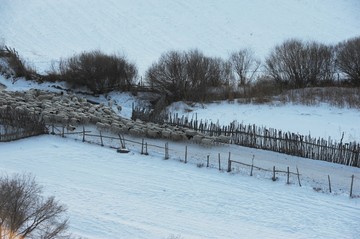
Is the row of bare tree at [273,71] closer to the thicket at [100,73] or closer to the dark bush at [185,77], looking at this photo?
the dark bush at [185,77]

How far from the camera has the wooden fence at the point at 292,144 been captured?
72.7 feet

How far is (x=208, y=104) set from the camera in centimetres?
3441

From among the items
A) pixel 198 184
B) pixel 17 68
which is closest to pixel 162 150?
pixel 198 184

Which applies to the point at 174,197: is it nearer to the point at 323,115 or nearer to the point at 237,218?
the point at 237,218

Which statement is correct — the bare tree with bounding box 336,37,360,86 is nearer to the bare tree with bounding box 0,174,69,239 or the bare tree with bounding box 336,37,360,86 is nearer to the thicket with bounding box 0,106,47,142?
the thicket with bounding box 0,106,47,142

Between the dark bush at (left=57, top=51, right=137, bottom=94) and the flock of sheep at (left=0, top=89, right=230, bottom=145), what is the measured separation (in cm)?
677

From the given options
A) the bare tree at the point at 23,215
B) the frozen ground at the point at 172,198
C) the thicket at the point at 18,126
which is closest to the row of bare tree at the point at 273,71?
the thicket at the point at 18,126

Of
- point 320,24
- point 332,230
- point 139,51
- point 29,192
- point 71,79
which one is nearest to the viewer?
point 29,192

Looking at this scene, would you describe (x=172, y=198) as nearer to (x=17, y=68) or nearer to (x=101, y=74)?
(x=101, y=74)

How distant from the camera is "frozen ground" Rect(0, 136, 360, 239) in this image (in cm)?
1606

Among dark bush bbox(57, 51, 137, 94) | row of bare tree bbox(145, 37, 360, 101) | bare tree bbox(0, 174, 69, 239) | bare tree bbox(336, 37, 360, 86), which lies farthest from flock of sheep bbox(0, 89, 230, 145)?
bare tree bbox(336, 37, 360, 86)

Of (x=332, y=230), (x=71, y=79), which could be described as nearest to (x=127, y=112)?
(x=71, y=79)

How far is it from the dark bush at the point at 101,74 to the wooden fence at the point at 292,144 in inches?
566

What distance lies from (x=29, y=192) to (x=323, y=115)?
72.6ft
